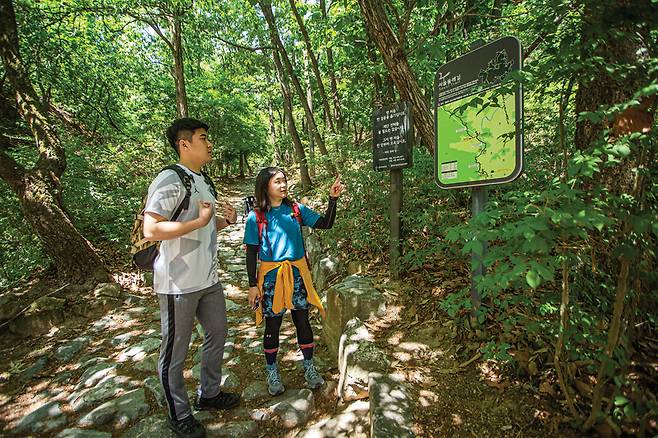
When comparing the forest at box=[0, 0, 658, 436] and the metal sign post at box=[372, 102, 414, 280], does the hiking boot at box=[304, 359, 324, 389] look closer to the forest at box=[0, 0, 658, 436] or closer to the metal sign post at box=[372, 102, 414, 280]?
the forest at box=[0, 0, 658, 436]

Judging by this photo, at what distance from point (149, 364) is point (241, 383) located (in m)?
1.22

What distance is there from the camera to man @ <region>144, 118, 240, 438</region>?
224 cm

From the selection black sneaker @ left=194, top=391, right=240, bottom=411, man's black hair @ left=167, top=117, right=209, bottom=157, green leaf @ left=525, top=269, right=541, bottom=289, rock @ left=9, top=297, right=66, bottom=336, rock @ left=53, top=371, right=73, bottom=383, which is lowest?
rock @ left=53, top=371, right=73, bottom=383

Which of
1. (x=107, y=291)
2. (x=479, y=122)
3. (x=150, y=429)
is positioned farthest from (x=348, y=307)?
(x=107, y=291)

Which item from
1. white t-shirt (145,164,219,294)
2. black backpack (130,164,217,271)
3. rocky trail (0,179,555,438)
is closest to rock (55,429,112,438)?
rocky trail (0,179,555,438)

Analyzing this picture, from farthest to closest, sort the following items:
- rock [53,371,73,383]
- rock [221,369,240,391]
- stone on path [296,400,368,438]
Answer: rock [53,371,73,383] → rock [221,369,240,391] → stone on path [296,400,368,438]

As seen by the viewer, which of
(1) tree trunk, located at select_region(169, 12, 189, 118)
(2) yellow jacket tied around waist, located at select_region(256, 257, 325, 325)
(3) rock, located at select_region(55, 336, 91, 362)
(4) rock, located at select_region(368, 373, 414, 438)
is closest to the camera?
(4) rock, located at select_region(368, 373, 414, 438)

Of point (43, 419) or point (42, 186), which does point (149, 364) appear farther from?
point (42, 186)

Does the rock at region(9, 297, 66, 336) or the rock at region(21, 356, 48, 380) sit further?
the rock at region(9, 297, 66, 336)

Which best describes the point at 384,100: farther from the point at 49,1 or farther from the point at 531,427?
the point at 49,1

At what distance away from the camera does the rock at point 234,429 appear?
8.46 feet

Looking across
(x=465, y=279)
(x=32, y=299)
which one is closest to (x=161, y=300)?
(x=465, y=279)

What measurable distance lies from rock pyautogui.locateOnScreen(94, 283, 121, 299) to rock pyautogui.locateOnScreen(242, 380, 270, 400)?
3.47 m

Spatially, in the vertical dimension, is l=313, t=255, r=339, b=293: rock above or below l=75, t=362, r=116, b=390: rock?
above
